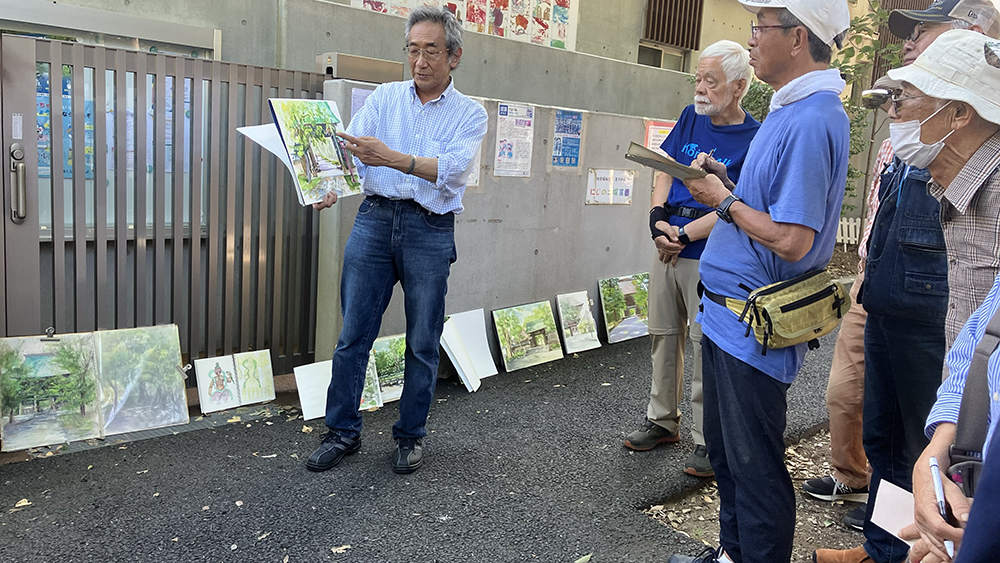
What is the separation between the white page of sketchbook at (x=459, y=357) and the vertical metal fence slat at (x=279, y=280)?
102 centimetres

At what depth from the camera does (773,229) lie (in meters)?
2.23

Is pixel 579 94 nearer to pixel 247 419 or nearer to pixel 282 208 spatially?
pixel 282 208

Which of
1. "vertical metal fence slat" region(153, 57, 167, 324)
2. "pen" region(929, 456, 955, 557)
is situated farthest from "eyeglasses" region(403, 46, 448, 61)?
"pen" region(929, 456, 955, 557)

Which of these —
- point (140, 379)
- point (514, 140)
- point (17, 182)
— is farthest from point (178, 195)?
point (514, 140)

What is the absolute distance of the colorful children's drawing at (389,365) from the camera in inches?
184

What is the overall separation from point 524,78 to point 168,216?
5.38m

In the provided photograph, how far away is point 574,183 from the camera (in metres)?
5.87

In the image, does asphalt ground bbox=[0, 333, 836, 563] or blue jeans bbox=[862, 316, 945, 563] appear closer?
blue jeans bbox=[862, 316, 945, 563]

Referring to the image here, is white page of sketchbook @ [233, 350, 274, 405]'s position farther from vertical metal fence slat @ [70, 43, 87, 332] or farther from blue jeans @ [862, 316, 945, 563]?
blue jeans @ [862, 316, 945, 563]

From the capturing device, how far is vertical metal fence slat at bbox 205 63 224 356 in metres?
4.18

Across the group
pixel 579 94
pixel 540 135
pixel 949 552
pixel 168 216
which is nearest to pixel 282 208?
pixel 168 216

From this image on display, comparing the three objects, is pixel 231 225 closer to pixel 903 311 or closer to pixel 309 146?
pixel 309 146

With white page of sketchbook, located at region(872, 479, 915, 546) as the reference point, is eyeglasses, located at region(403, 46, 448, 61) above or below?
above

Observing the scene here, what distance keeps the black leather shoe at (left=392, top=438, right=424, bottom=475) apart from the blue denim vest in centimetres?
215
